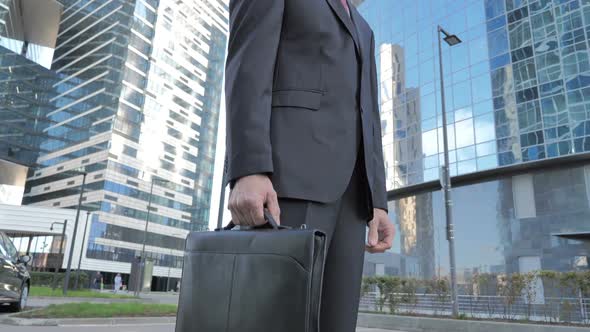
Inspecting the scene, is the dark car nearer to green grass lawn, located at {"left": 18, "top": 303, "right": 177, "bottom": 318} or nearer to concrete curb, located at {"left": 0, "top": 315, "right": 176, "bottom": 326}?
green grass lawn, located at {"left": 18, "top": 303, "right": 177, "bottom": 318}

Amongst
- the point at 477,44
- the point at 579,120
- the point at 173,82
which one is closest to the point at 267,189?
the point at 579,120

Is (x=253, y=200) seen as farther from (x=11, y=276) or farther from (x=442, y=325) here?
(x=442, y=325)

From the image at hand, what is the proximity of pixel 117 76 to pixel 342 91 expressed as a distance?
7258cm

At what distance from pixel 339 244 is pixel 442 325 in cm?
1170

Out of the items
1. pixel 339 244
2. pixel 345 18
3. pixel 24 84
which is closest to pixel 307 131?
pixel 339 244

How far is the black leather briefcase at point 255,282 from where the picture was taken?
4.01ft

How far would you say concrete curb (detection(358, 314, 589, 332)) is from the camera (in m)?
10.4

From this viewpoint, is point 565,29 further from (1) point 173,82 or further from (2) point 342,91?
(1) point 173,82

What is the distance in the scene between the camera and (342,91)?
178 centimetres

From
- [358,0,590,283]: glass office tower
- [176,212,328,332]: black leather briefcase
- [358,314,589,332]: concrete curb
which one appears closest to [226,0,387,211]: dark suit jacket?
[176,212,328,332]: black leather briefcase

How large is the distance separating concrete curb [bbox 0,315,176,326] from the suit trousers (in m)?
8.59

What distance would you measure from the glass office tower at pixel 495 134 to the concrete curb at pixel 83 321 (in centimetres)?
2480

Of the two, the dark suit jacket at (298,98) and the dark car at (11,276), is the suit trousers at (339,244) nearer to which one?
the dark suit jacket at (298,98)

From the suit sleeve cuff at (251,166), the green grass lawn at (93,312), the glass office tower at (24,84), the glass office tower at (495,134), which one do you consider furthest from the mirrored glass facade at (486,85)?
the glass office tower at (24,84)
